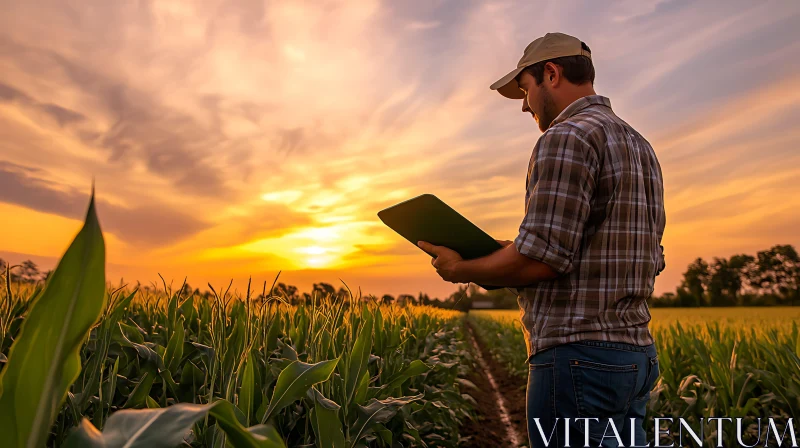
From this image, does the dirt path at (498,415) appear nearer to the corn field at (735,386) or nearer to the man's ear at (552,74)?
the corn field at (735,386)

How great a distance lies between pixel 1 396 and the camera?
72 cm

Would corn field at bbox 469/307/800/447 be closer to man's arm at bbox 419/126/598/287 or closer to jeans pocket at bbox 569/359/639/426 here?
jeans pocket at bbox 569/359/639/426

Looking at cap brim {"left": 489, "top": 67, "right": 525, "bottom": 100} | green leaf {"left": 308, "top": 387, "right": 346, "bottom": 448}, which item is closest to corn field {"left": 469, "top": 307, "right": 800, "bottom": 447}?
cap brim {"left": 489, "top": 67, "right": 525, "bottom": 100}

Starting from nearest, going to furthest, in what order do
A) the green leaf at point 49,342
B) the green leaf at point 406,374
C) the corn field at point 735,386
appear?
the green leaf at point 49,342
the green leaf at point 406,374
the corn field at point 735,386

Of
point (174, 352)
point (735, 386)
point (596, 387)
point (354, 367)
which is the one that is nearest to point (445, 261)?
point (354, 367)

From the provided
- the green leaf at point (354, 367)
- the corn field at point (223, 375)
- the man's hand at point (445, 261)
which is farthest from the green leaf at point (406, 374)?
the man's hand at point (445, 261)

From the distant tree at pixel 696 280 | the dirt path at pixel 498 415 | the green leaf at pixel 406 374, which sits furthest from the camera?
the distant tree at pixel 696 280

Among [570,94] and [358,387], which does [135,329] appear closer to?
[358,387]

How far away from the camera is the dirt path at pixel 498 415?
659 cm

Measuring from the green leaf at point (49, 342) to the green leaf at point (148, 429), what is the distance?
56 millimetres

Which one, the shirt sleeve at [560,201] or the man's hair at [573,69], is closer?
the shirt sleeve at [560,201]

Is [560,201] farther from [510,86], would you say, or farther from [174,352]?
[174,352]

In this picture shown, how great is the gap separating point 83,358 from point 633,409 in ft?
7.09

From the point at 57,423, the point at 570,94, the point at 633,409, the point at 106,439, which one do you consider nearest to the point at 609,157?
the point at 570,94
